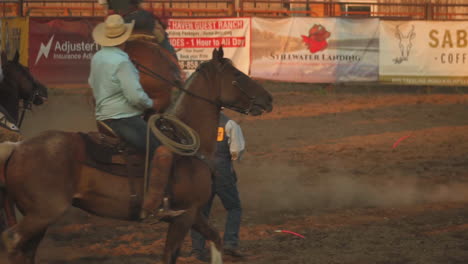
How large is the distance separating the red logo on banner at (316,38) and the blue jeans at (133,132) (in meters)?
12.3

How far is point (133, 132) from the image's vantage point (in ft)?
18.6

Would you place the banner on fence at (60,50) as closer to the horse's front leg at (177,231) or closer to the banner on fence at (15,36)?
the banner on fence at (15,36)

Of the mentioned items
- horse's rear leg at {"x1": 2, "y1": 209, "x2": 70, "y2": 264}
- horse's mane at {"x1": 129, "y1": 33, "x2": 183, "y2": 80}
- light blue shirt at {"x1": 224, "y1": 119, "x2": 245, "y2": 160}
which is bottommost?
horse's rear leg at {"x1": 2, "y1": 209, "x2": 70, "y2": 264}

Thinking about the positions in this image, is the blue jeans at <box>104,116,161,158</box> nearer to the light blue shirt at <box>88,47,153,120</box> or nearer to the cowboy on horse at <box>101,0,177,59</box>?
the light blue shirt at <box>88,47,153,120</box>

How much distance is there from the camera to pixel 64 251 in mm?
7273

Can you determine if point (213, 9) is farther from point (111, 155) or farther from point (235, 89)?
point (111, 155)

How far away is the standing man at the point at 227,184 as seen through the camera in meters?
6.97

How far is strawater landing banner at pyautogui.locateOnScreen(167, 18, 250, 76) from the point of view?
58.3 ft

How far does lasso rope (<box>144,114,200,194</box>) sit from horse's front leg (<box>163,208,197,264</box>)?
1.23 feet

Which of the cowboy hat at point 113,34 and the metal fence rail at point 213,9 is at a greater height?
the cowboy hat at point 113,34

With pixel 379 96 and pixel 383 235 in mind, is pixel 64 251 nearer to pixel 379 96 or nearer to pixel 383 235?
pixel 383 235

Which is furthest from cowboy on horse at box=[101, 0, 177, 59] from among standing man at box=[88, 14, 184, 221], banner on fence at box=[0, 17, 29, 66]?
banner on fence at box=[0, 17, 29, 66]

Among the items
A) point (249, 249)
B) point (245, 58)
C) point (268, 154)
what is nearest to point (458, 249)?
point (249, 249)

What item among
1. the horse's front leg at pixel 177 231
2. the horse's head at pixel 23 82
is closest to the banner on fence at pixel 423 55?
the horse's head at pixel 23 82
